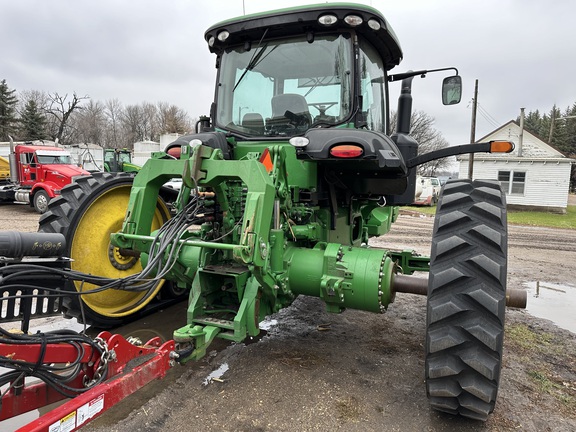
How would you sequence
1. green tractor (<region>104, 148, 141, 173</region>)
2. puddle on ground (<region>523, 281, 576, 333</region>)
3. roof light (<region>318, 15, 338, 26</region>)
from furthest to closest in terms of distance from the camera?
1. green tractor (<region>104, 148, 141, 173</region>)
2. puddle on ground (<region>523, 281, 576, 333</region>)
3. roof light (<region>318, 15, 338, 26</region>)

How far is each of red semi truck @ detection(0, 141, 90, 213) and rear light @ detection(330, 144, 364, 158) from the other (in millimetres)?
13773

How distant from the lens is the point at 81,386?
2.30 meters

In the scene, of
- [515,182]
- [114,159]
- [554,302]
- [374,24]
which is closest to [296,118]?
[374,24]

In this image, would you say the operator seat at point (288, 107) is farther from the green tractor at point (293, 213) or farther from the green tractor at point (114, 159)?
the green tractor at point (114, 159)

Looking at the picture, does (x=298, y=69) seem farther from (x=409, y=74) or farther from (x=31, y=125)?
(x=31, y=125)

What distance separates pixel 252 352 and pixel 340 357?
798 millimetres

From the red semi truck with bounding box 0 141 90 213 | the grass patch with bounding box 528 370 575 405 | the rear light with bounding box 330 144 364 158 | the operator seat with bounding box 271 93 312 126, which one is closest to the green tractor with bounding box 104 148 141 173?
the red semi truck with bounding box 0 141 90 213

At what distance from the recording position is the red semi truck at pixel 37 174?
567 inches

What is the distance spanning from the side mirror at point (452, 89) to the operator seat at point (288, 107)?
5.77 ft

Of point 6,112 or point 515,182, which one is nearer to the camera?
point 515,182

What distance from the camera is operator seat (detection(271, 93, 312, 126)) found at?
362 centimetres

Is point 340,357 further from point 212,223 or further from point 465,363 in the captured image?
point 212,223

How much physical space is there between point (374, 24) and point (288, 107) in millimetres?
1004

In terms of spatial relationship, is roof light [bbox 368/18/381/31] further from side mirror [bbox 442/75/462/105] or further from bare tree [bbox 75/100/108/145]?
bare tree [bbox 75/100/108/145]
